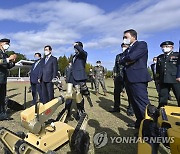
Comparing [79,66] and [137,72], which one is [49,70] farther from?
[137,72]

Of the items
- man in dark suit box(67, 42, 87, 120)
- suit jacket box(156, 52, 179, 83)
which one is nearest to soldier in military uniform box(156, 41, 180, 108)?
suit jacket box(156, 52, 179, 83)

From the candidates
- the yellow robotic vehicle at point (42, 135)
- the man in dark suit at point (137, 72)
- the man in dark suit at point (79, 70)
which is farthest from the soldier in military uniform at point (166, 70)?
the yellow robotic vehicle at point (42, 135)

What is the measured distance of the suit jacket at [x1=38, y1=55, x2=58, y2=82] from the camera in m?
6.11

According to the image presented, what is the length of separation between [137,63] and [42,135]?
7.09 feet

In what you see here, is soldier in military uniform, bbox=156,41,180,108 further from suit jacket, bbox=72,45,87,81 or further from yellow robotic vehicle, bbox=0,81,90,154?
yellow robotic vehicle, bbox=0,81,90,154

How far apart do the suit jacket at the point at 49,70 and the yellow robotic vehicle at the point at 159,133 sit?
4276 mm

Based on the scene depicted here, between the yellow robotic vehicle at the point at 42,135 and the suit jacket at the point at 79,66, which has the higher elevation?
the suit jacket at the point at 79,66

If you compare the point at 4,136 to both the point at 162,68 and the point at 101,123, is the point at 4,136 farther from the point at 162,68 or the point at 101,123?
the point at 162,68

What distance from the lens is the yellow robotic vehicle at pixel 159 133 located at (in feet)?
5.58

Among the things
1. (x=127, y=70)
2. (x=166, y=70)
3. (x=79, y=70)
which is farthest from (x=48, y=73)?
(x=166, y=70)

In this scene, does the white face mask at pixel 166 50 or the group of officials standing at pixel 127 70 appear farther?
the white face mask at pixel 166 50

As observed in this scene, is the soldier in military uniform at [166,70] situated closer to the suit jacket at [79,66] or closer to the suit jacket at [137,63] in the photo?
the suit jacket at [137,63]

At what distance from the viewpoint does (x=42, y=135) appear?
3.53 m

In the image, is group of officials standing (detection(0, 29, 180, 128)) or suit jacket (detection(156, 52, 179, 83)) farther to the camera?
suit jacket (detection(156, 52, 179, 83))
